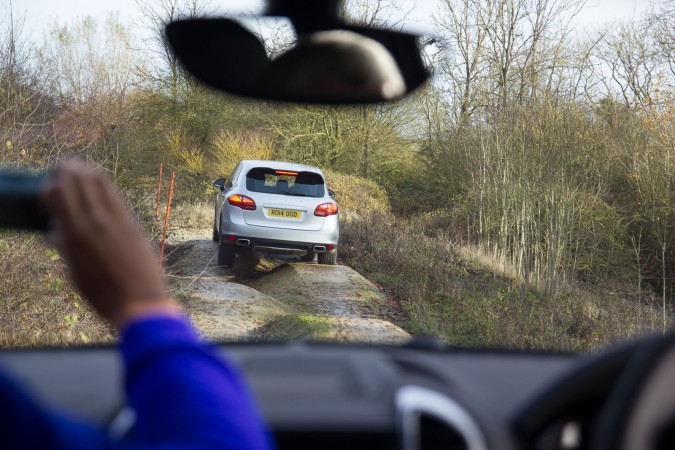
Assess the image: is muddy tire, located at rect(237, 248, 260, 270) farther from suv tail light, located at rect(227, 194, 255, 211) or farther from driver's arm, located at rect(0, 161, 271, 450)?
driver's arm, located at rect(0, 161, 271, 450)

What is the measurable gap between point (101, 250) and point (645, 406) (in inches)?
38.7

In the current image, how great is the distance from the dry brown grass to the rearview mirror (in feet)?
19.3

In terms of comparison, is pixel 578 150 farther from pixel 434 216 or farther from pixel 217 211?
pixel 434 216

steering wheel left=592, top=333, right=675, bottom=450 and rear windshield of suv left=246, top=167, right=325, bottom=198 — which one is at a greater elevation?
steering wheel left=592, top=333, right=675, bottom=450

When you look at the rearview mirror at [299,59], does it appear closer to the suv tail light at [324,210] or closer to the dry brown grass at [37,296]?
the dry brown grass at [37,296]

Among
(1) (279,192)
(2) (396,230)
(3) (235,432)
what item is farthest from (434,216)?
(3) (235,432)

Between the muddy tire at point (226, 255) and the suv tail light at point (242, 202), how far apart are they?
2.72ft

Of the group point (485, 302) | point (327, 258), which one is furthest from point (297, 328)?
point (327, 258)

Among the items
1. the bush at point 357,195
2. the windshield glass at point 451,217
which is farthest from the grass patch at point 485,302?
the bush at point 357,195

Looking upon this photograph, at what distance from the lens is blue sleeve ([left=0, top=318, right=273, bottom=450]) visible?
86 centimetres

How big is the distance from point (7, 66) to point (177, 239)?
24.5 ft

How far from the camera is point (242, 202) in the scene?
14.0 m

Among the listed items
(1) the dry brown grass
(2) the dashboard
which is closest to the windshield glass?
(1) the dry brown grass

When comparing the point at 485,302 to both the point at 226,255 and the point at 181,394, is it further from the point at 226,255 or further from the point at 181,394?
the point at 181,394
